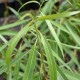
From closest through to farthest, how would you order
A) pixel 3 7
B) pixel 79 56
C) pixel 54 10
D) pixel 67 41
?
pixel 67 41, pixel 54 10, pixel 79 56, pixel 3 7

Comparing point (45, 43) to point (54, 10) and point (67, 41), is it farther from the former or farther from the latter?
point (54, 10)

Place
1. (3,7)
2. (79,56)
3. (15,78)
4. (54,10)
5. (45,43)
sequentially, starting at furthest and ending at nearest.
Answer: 1. (3,7)
2. (79,56)
3. (54,10)
4. (15,78)
5. (45,43)

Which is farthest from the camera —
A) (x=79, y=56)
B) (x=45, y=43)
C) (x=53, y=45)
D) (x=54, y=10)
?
(x=79, y=56)

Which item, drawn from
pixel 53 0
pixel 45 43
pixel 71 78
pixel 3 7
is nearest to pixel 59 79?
pixel 71 78

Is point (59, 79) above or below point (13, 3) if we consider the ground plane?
below

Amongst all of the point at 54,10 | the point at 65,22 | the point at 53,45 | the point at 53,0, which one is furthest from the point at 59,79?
the point at 54,10

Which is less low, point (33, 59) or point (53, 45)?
point (33, 59)

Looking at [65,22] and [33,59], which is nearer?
[33,59]

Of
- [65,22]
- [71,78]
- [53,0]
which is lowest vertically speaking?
[71,78]

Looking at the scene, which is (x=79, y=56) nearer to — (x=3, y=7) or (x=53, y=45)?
(x=53, y=45)
